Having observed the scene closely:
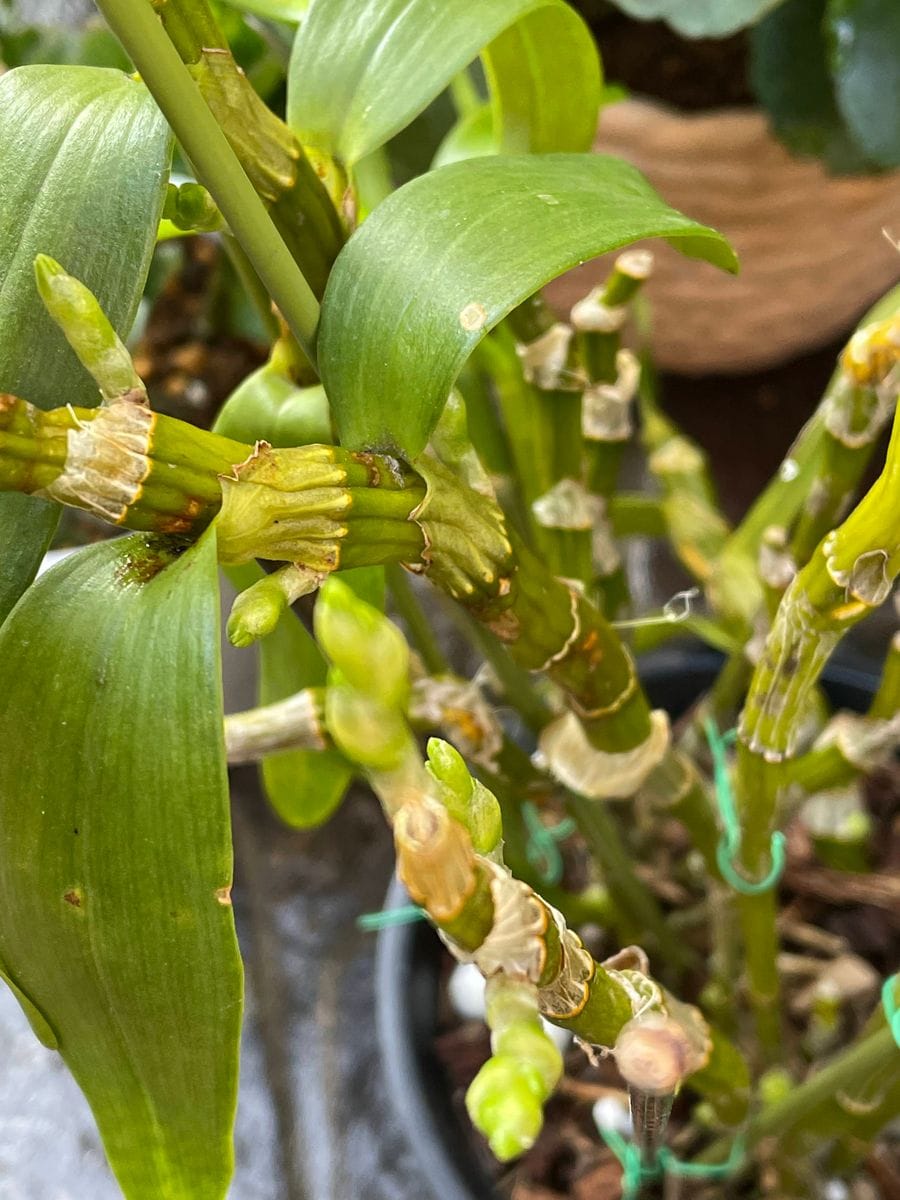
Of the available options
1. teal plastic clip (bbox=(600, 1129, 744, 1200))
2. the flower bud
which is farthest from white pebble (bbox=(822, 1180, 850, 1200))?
the flower bud

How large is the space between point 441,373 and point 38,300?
106 mm

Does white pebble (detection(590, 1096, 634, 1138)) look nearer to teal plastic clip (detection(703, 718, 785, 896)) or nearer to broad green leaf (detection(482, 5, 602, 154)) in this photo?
teal plastic clip (detection(703, 718, 785, 896))

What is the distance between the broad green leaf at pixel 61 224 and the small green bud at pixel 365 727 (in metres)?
0.13

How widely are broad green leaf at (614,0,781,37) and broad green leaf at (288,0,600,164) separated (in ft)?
1.03

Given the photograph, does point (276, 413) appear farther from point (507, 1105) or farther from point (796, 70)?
point (796, 70)

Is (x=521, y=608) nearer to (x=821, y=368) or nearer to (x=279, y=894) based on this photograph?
(x=279, y=894)

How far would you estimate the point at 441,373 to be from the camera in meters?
0.25

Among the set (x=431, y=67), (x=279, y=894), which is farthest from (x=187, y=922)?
(x=279, y=894)

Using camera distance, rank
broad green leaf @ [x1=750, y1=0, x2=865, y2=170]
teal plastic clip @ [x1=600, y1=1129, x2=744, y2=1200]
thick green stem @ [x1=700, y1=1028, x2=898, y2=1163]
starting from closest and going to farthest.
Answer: thick green stem @ [x1=700, y1=1028, x2=898, y2=1163], teal plastic clip @ [x1=600, y1=1129, x2=744, y2=1200], broad green leaf @ [x1=750, y1=0, x2=865, y2=170]

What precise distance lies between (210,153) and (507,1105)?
0.70 feet

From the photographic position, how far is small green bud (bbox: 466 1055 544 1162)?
0.58ft

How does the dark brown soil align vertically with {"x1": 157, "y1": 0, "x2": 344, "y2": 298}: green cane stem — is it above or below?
below

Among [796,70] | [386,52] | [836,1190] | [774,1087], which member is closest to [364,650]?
[386,52]

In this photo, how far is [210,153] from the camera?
0.25 m
